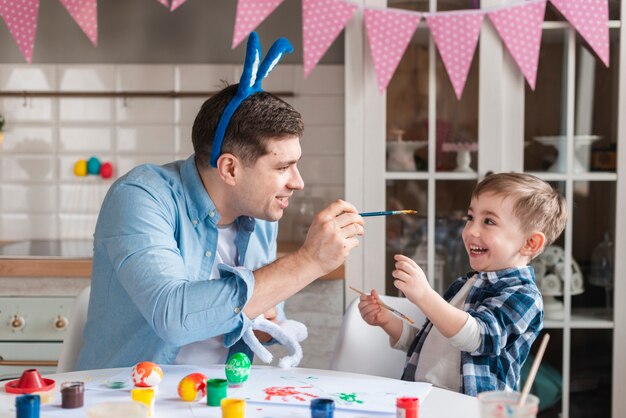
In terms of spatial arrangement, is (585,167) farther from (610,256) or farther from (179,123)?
(179,123)

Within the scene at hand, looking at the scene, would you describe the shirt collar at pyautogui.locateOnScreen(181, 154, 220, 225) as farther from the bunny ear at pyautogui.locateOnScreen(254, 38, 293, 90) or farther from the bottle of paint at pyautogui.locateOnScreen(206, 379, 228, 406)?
the bottle of paint at pyautogui.locateOnScreen(206, 379, 228, 406)

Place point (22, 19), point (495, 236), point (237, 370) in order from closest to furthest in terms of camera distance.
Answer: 1. point (237, 370)
2. point (495, 236)
3. point (22, 19)

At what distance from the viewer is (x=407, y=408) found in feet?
3.81

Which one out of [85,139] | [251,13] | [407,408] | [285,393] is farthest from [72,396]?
[85,139]

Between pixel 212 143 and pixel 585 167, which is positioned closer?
pixel 212 143

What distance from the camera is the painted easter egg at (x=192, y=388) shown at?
4.17 feet

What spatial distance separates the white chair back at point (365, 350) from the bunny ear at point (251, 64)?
1.85 feet

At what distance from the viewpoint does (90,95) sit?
121 inches

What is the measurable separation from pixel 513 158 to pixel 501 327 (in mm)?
1166

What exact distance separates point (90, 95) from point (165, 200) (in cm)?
159

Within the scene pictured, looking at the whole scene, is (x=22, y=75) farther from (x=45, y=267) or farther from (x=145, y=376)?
(x=145, y=376)

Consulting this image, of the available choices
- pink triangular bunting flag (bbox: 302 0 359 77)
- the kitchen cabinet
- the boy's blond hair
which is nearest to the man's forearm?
the boy's blond hair

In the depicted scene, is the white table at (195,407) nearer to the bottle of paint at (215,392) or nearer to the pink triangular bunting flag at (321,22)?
the bottle of paint at (215,392)

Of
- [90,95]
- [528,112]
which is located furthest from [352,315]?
[90,95]
